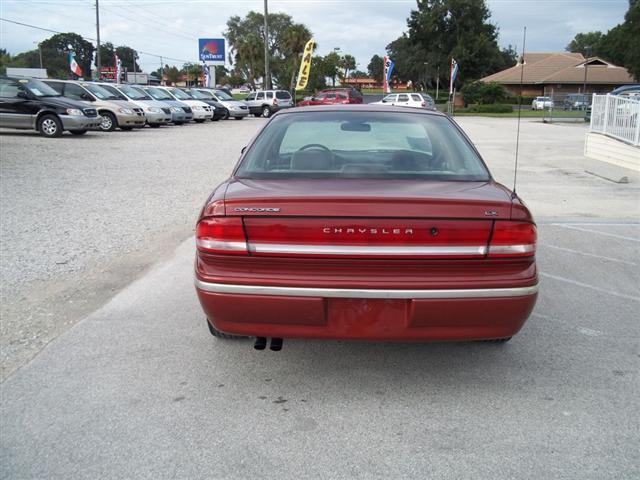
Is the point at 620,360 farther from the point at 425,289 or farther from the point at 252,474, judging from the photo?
the point at 252,474

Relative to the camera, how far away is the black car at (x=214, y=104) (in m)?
33.2

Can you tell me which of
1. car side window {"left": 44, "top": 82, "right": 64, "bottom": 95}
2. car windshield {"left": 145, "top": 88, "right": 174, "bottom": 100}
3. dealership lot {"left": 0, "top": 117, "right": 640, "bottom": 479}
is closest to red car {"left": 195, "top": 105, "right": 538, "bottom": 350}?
dealership lot {"left": 0, "top": 117, "right": 640, "bottom": 479}

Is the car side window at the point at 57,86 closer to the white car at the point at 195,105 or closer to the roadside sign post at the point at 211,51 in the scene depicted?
the white car at the point at 195,105

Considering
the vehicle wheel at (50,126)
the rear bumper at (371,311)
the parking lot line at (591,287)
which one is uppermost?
the vehicle wheel at (50,126)

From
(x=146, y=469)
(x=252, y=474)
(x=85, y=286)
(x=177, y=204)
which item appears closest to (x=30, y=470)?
(x=146, y=469)

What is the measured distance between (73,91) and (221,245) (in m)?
20.0

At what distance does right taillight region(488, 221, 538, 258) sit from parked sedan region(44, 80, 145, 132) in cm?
1972

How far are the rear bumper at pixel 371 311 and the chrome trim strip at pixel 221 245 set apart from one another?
0.20 meters

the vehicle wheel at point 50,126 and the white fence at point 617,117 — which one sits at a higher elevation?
the white fence at point 617,117

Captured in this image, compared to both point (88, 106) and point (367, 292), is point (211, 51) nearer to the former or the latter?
point (88, 106)

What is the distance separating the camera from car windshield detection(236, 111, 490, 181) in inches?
159

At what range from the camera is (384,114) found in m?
4.65

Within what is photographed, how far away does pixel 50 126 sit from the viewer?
18.5 m

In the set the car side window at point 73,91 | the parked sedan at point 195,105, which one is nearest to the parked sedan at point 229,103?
the parked sedan at point 195,105
